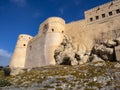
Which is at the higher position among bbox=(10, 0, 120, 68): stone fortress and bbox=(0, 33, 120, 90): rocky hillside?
bbox=(10, 0, 120, 68): stone fortress

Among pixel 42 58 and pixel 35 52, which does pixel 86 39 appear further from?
pixel 35 52

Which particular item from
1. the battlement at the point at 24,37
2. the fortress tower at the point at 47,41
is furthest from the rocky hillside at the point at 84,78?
the battlement at the point at 24,37

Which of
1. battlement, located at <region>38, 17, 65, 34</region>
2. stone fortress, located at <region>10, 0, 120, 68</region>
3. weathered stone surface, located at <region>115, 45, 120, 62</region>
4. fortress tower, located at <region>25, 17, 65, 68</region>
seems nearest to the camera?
weathered stone surface, located at <region>115, 45, 120, 62</region>

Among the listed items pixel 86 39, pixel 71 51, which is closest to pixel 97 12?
pixel 86 39

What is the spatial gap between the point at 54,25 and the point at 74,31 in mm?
5319

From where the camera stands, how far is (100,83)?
65.7 ft

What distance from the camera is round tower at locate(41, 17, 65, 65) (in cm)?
4678

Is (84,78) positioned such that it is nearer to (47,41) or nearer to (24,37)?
(47,41)

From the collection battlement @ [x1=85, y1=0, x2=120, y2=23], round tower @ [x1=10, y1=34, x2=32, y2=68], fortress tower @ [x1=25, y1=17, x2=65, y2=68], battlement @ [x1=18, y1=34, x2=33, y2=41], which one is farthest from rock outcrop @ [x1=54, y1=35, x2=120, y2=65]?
battlement @ [x1=18, y1=34, x2=33, y2=41]

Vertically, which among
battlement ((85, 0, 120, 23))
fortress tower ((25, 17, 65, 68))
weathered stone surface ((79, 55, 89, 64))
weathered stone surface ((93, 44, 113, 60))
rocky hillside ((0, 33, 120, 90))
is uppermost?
battlement ((85, 0, 120, 23))

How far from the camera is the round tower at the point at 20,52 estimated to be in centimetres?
5700

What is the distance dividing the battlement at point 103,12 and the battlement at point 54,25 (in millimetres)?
6972

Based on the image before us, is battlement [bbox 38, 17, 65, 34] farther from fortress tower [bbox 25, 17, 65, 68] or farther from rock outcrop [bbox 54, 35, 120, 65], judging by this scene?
rock outcrop [bbox 54, 35, 120, 65]

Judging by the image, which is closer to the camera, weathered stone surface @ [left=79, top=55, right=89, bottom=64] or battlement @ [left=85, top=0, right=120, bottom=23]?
weathered stone surface @ [left=79, top=55, right=89, bottom=64]
